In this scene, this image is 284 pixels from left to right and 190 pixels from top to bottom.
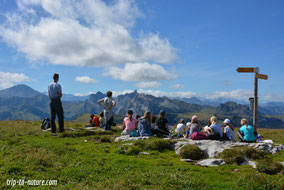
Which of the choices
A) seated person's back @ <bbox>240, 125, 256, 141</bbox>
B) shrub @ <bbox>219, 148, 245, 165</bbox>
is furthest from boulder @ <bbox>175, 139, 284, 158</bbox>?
seated person's back @ <bbox>240, 125, 256, 141</bbox>

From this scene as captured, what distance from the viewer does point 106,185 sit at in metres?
7.20

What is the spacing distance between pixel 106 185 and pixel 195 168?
447 cm

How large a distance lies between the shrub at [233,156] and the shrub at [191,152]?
1.53m

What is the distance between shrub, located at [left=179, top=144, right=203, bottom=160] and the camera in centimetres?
1224

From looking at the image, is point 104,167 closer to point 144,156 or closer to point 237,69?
point 144,156

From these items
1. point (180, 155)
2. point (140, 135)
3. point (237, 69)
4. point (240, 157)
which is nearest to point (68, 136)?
point (140, 135)

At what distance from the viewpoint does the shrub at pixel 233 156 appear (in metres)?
10.9

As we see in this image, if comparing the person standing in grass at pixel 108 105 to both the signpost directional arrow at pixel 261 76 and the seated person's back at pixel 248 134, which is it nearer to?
Answer: the seated person's back at pixel 248 134

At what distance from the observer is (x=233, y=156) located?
1105cm

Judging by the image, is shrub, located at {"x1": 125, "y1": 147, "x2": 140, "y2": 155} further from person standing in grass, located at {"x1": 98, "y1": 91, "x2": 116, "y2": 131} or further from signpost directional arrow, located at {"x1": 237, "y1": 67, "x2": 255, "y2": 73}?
signpost directional arrow, located at {"x1": 237, "y1": 67, "x2": 255, "y2": 73}

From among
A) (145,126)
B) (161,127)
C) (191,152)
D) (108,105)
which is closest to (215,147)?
(191,152)

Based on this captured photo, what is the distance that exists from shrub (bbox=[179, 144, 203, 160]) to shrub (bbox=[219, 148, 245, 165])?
1.53m

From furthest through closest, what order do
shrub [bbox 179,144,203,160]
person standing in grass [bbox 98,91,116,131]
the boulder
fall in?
person standing in grass [bbox 98,91,116,131] < the boulder < shrub [bbox 179,144,203,160]

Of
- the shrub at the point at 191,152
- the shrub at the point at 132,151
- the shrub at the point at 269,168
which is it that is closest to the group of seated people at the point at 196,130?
the shrub at the point at 191,152
